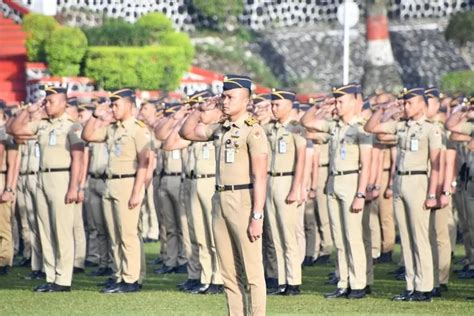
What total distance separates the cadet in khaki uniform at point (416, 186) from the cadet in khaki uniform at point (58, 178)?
3.69m

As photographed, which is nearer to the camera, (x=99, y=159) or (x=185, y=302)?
(x=185, y=302)

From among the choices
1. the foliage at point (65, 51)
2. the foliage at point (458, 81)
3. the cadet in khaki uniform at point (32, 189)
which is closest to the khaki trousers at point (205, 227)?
the cadet in khaki uniform at point (32, 189)

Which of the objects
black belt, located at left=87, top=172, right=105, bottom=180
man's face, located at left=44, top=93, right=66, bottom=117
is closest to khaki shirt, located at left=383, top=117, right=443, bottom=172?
black belt, located at left=87, top=172, right=105, bottom=180

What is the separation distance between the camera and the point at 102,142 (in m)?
21.1

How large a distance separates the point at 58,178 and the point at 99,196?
1751 millimetres

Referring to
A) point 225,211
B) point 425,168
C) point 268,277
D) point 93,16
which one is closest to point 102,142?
point 268,277

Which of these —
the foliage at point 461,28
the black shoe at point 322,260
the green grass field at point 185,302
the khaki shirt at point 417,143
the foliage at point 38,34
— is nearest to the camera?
the green grass field at point 185,302

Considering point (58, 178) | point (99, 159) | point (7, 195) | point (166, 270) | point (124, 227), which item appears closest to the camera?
point (124, 227)

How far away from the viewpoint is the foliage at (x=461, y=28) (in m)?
41.1

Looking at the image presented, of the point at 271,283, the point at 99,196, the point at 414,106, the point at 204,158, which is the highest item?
the point at 414,106

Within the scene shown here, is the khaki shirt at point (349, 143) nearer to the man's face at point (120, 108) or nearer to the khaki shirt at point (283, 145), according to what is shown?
the khaki shirt at point (283, 145)

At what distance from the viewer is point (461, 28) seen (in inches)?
1624

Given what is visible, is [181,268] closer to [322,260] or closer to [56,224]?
[322,260]

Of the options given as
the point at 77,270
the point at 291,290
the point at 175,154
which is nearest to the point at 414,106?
the point at 291,290
